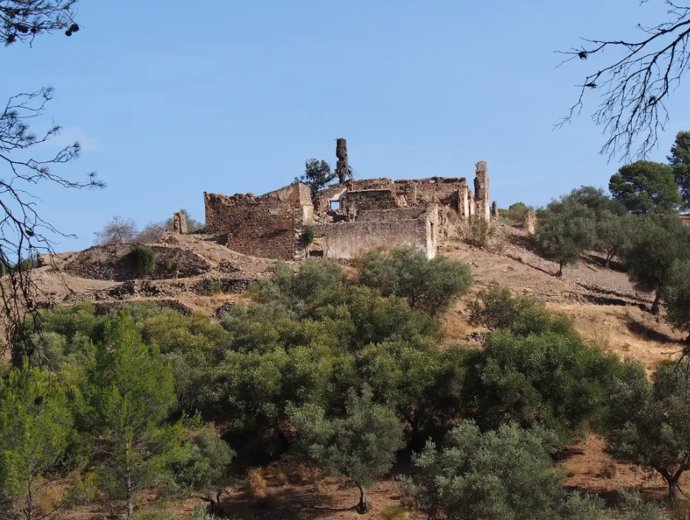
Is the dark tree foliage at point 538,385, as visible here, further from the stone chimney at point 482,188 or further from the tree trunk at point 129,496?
the stone chimney at point 482,188

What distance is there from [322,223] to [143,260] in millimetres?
6822

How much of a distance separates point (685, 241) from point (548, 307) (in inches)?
456

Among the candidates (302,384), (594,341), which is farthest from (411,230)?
(302,384)

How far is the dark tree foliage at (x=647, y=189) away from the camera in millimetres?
66750

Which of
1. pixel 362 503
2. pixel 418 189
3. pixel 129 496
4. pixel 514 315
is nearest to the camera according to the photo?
pixel 129 496

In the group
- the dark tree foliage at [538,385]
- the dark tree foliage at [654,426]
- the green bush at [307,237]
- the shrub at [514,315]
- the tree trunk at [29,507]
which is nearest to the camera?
the tree trunk at [29,507]

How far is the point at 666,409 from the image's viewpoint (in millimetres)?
19750

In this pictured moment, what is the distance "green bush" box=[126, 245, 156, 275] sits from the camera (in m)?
32.9

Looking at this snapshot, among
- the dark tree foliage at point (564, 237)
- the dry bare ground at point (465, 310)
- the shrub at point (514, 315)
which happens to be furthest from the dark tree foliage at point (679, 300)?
the dark tree foliage at point (564, 237)

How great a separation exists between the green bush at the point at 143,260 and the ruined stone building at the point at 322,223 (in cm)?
329

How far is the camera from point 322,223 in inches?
1401

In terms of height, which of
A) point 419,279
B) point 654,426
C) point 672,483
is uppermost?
point 419,279

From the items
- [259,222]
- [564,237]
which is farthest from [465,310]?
[564,237]

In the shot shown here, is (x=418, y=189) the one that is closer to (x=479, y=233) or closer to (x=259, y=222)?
(x=479, y=233)
